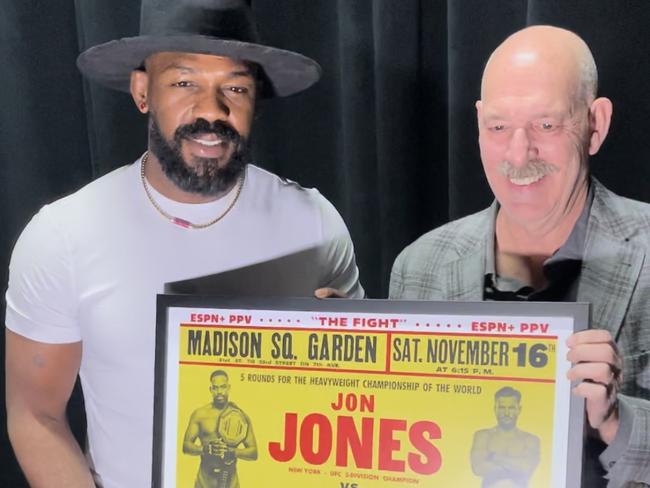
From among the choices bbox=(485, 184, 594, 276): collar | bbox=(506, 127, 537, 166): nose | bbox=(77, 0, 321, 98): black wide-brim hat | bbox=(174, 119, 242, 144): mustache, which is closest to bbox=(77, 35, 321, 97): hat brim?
bbox=(77, 0, 321, 98): black wide-brim hat

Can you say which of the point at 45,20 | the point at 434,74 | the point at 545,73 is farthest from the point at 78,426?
the point at 545,73

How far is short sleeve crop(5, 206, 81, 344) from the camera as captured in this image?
1234 millimetres

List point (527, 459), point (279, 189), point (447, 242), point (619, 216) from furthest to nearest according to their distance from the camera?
1. point (279, 189)
2. point (447, 242)
3. point (619, 216)
4. point (527, 459)

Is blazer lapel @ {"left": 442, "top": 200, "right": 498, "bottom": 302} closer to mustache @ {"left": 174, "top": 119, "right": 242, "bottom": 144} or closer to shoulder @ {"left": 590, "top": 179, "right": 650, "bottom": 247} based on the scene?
shoulder @ {"left": 590, "top": 179, "right": 650, "bottom": 247}

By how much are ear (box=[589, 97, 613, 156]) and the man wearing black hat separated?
416 millimetres

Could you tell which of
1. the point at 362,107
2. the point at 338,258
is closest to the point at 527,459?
the point at 338,258

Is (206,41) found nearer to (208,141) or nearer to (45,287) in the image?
(208,141)

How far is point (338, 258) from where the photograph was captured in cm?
124

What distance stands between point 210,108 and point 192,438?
49 centimetres

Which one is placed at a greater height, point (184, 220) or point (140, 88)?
point (140, 88)

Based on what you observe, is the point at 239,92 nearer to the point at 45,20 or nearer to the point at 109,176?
the point at 109,176

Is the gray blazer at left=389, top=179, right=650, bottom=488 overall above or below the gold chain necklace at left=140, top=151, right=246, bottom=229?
below

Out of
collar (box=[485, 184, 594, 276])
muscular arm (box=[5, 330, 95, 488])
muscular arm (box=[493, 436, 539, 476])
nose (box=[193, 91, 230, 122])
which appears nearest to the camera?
muscular arm (box=[493, 436, 539, 476])

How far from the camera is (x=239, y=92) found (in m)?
1.19
